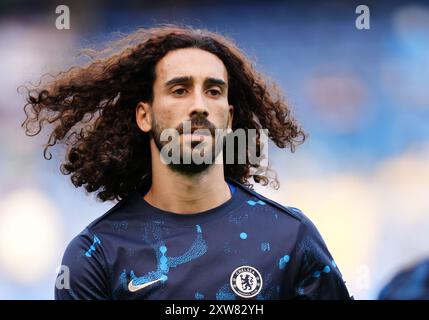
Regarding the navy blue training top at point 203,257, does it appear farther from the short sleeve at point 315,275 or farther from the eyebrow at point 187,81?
the eyebrow at point 187,81

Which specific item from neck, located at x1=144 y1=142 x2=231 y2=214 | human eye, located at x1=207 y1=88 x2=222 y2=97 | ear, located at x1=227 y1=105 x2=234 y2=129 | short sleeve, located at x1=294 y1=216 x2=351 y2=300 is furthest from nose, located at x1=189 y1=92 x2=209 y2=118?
short sleeve, located at x1=294 y1=216 x2=351 y2=300

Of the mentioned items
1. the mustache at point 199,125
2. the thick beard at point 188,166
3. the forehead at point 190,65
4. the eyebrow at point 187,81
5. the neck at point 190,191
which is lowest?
the neck at point 190,191

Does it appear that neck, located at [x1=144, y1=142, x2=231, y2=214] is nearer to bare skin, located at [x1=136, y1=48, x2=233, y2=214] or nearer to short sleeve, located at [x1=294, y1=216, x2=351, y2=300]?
bare skin, located at [x1=136, y1=48, x2=233, y2=214]

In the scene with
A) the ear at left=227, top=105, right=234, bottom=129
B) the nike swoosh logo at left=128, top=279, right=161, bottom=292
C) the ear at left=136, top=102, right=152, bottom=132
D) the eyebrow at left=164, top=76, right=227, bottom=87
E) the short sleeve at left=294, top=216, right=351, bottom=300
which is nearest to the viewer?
the nike swoosh logo at left=128, top=279, right=161, bottom=292

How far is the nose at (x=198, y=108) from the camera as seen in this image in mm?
3828

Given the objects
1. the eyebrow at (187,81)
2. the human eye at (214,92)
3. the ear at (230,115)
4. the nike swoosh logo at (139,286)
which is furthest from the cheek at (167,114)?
the nike swoosh logo at (139,286)

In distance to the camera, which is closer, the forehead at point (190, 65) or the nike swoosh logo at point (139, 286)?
the nike swoosh logo at point (139, 286)

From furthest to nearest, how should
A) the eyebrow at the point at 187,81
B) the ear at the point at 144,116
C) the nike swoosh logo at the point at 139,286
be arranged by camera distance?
the ear at the point at 144,116
the eyebrow at the point at 187,81
the nike swoosh logo at the point at 139,286

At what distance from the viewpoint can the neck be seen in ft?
12.9

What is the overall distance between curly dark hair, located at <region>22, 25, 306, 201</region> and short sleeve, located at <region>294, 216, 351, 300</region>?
0.73m

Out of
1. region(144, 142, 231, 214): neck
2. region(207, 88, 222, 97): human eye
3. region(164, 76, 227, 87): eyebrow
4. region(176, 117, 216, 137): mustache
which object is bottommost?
region(144, 142, 231, 214): neck
